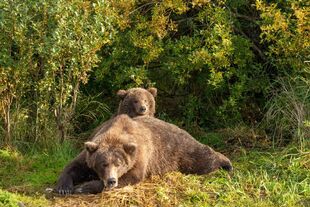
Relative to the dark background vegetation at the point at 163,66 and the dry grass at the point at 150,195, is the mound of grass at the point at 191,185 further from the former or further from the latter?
the dark background vegetation at the point at 163,66

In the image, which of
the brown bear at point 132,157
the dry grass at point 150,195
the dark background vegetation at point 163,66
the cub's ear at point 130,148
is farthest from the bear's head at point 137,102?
the cub's ear at point 130,148

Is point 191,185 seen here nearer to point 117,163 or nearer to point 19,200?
point 117,163

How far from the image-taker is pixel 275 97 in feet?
34.6

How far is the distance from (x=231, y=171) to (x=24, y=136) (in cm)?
337

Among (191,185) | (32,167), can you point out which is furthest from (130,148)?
(32,167)

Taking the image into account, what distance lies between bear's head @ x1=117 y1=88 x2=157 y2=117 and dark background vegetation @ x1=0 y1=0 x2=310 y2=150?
345 millimetres

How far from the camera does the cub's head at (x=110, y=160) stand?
7461mm

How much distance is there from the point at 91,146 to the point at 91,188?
51 centimetres

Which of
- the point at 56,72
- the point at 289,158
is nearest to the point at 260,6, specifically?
the point at 289,158

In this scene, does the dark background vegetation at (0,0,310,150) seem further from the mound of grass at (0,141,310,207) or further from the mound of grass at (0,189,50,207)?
the mound of grass at (0,189,50,207)

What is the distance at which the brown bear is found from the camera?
7.60 meters

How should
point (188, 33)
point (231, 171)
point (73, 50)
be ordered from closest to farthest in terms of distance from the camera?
point (231, 171) < point (73, 50) < point (188, 33)

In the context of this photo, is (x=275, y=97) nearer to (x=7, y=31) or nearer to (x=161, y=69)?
(x=161, y=69)

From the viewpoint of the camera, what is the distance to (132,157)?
7.79m
